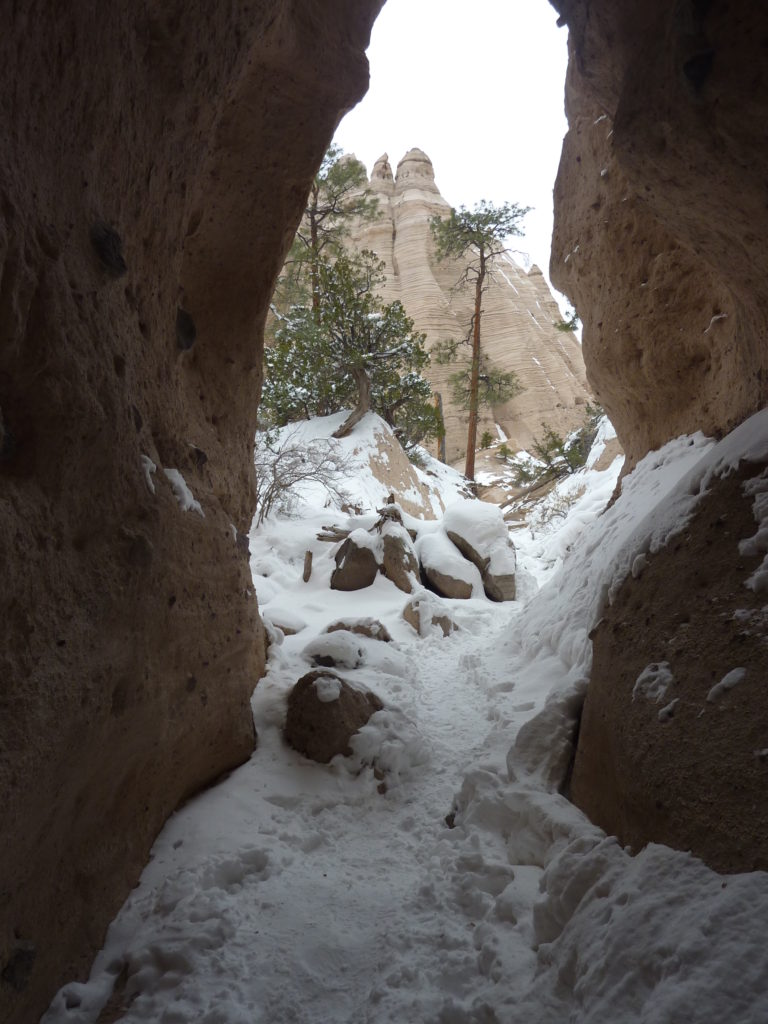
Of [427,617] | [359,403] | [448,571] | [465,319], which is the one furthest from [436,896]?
[465,319]

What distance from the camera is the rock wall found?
166cm

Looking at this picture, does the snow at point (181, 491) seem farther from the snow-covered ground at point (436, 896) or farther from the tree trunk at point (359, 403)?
the tree trunk at point (359, 403)

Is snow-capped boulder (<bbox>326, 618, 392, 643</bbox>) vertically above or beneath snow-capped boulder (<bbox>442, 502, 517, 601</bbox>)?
beneath

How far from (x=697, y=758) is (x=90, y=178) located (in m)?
2.90

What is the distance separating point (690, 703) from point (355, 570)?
238 inches

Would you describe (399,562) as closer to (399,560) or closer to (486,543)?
(399,560)

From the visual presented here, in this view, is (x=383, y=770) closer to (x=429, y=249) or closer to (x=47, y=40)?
(x=47, y=40)

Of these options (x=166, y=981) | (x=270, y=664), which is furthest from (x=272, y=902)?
(x=270, y=664)

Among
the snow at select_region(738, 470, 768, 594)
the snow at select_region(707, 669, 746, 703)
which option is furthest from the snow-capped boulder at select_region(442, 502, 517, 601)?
the snow at select_region(707, 669, 746, 703)

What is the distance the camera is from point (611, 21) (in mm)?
3299

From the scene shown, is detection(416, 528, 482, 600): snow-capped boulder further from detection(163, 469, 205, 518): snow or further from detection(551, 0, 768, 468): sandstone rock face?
detection(163, 469, 205, 518): snow

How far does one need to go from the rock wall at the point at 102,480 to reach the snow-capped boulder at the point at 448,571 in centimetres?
535

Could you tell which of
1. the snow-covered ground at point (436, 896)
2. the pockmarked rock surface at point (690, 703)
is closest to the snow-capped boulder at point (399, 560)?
the snow-covered ground at point (436, 896)

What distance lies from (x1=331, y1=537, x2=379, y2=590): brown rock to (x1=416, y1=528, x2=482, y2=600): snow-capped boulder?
1118mm
